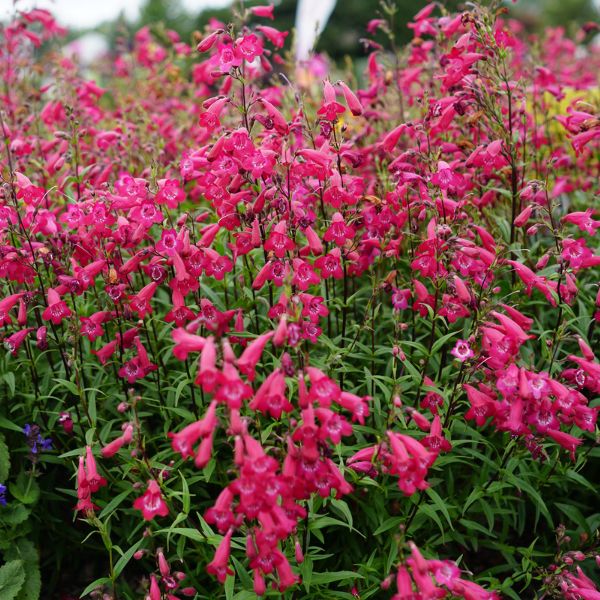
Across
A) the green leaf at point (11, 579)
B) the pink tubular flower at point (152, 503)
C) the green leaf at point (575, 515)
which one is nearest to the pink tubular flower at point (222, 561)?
the pink tubular flower at point (152, 503)

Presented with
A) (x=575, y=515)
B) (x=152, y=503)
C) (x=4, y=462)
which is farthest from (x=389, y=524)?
(x=4, y=462)

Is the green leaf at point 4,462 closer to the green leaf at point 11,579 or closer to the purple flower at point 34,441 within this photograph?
the purple flower at point 34,441

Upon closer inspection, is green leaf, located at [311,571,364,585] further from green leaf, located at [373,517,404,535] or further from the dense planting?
green leaf, located at [373,517,404,535]

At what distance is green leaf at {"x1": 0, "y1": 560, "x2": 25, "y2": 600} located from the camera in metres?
3.89

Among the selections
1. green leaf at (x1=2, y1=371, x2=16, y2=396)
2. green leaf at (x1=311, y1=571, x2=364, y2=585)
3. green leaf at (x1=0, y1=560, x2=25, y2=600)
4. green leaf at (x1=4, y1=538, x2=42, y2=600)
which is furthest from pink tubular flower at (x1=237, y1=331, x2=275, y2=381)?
green leaf at (x1=4, y1=538, x2=42, y2=600)

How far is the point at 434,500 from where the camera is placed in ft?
12.2

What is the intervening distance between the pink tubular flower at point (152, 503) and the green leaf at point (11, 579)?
143 centimetres

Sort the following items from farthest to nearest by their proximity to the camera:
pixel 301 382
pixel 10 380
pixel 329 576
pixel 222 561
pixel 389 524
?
pixel 10 380 → pixel 389 524 → pixel 329 576 → pixel 222 561 → pixel 301 382

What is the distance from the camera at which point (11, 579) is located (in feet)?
12.9

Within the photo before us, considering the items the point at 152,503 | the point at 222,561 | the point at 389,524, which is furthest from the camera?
the point at 389,524

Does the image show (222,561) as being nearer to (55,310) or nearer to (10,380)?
(55,310)

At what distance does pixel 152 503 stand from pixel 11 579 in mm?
1521

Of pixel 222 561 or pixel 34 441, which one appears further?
pixel 34 441

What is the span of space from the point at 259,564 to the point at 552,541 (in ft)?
8.46
